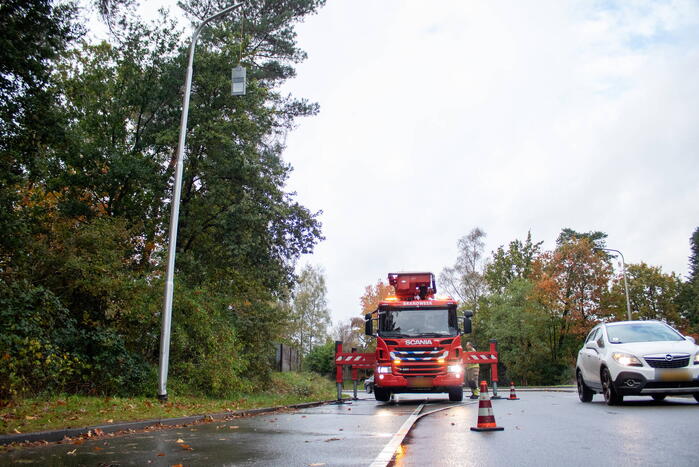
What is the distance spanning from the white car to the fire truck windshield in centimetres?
448

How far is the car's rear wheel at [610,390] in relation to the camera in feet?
39.0

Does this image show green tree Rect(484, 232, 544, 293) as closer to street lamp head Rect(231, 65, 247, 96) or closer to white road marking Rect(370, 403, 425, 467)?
street lamp head Rect(231, 65, 247, 96)

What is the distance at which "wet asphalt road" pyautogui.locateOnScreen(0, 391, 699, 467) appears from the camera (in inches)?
232

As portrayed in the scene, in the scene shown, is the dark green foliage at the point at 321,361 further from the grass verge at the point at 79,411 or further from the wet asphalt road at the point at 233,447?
the wet asphalt road at the point at 233,447

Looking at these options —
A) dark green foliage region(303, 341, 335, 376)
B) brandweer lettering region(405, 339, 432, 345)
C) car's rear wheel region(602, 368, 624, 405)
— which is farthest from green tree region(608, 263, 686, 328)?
car's rear wheel region(602, 368, 624, 405)

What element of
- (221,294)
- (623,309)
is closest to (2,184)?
(221,294)

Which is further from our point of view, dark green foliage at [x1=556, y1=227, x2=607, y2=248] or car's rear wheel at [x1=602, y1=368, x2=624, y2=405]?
dark green foliage at [x1=556, y1=227, x2=607, y2=248]

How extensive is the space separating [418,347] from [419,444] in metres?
9.25

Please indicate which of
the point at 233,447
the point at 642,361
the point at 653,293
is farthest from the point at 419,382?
the point at 653,293

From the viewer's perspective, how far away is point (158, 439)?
812cm

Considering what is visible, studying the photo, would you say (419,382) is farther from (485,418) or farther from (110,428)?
(110,428)

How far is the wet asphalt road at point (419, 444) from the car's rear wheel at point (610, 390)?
1473 mm

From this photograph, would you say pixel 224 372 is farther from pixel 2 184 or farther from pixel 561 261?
pixel 561 261

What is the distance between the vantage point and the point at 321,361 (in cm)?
6675
